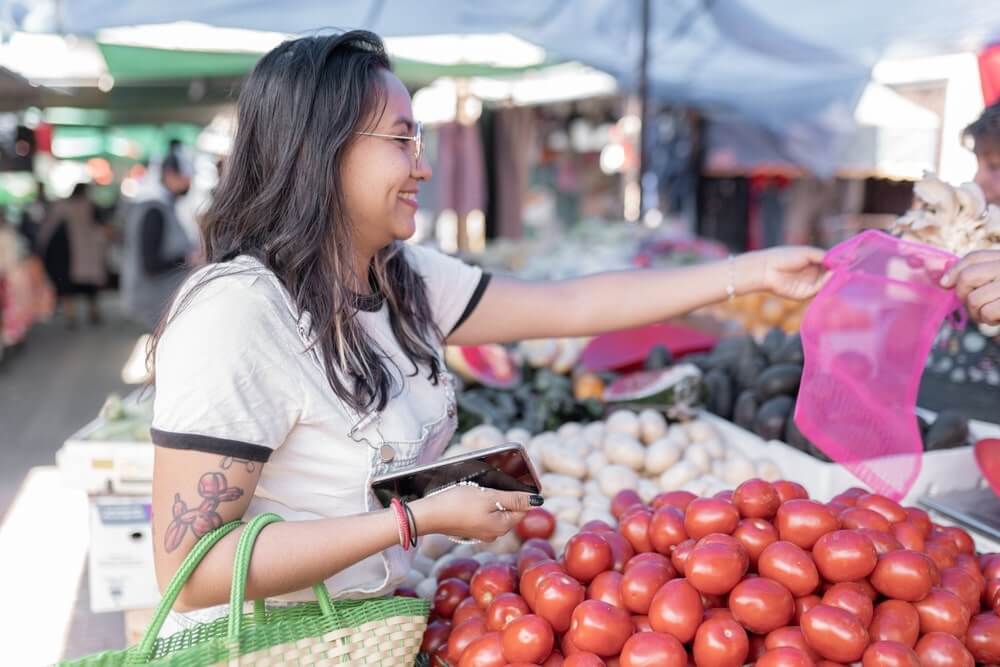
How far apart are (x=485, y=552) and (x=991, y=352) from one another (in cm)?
182

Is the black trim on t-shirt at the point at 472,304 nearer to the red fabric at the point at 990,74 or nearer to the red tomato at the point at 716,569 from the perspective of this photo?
the red tomato at the point at 716,569

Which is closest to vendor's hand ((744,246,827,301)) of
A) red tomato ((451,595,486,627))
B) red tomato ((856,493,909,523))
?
red tomato ((856,493,909,523))

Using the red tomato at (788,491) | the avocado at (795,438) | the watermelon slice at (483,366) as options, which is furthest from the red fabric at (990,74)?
the red tomato at (788,491)

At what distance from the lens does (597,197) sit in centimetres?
1405

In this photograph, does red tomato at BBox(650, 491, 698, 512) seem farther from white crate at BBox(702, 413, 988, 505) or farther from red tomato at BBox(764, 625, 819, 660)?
white crate at BBox(702, 413, 988, 505)

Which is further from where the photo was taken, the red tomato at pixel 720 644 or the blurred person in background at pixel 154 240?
the blurred person in background at pixel 154 240

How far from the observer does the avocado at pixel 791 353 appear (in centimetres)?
340

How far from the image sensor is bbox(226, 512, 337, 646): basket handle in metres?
1.41

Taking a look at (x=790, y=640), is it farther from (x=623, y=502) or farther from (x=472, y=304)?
(x=472, y=304)

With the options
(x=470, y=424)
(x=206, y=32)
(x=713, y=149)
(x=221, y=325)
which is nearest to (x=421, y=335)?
(x=221, y=325)

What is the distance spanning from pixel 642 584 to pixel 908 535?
24.8 inches

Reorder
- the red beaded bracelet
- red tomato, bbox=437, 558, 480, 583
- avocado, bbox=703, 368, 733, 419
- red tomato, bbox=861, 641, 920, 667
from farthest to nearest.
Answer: avocado, bbox=703, 368, 733, 419, red tomato, bbox=437, 558, 480, 583, the red beaded bracelet, red tomato, bbox=861, 641, 920, 667

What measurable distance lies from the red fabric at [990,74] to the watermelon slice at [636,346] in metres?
1.61

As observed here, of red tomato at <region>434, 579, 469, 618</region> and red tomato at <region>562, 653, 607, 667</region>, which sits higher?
red tomato at <region>562, 653, 607, 667</region>
